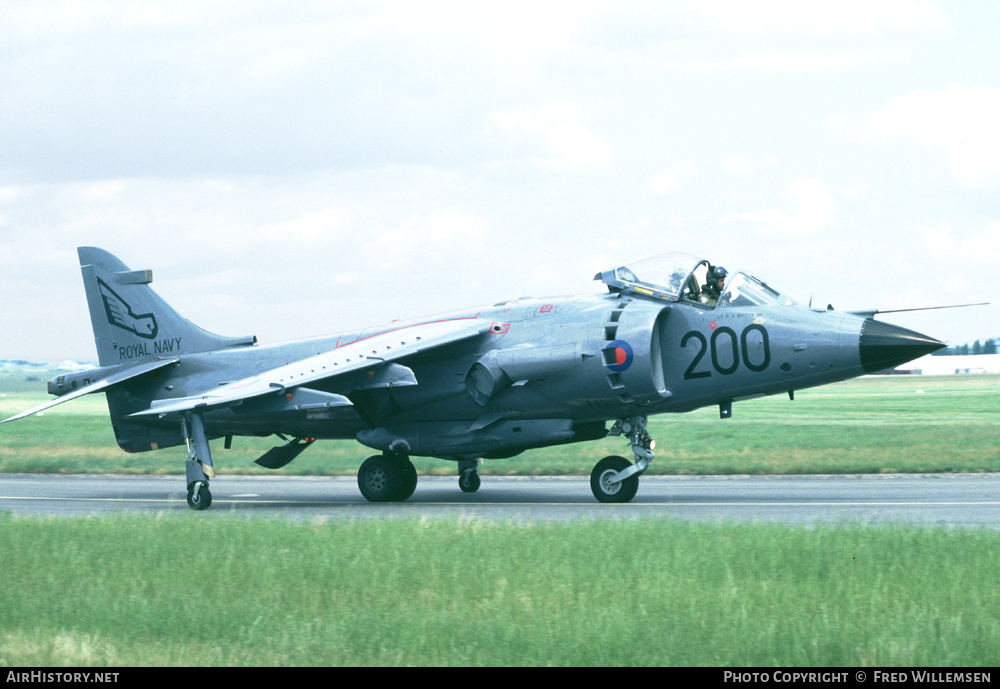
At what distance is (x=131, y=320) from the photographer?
21.6 meters

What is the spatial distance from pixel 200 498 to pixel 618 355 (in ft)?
22.3

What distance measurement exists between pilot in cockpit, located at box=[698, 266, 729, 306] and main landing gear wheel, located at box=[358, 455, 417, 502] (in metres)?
5.50

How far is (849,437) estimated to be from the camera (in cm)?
2942

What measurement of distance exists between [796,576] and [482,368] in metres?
9.04

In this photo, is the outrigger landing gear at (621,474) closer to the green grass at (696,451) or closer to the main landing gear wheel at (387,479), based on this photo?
Answer: the green grass at (696,451)

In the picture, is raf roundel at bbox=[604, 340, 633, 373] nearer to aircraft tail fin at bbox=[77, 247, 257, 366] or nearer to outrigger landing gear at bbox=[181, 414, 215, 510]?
outrigger landing gear at bbox=[181, 414, 215, 510]

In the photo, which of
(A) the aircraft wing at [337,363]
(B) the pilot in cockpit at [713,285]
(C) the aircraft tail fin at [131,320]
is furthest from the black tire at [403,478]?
(B) the pilot in cockpit at [713,285]

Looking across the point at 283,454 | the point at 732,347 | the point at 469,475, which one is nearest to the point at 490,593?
the point at 732,347

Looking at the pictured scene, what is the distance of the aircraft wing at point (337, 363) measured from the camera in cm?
1725

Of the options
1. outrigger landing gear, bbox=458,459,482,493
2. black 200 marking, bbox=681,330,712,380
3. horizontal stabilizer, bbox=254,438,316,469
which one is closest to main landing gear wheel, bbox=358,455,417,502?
outrigger landing gear, bbox=458,459,482,493

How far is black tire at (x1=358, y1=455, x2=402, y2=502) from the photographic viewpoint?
60.6 ft

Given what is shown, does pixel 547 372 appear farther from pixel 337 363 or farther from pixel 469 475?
pixel 337 363

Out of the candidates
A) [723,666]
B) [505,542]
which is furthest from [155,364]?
[723,666]
